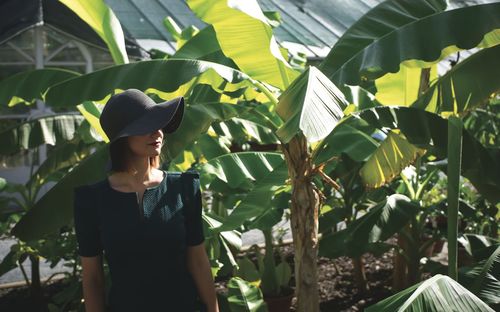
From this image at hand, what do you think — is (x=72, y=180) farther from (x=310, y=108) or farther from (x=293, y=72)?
(x=310, y=108)

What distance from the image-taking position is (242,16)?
3.34 m

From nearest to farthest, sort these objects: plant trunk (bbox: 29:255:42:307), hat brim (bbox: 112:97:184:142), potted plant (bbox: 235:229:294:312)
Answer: hat brim (bbox: 112:97:184:142) → potted plant (bbox: 235:229:294:312) → plant trunk (bbox: 29:255:42:307)

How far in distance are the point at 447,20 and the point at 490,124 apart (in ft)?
10.8

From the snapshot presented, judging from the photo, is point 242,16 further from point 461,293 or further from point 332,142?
point 461,293

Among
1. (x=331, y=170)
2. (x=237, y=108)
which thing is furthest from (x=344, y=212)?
(x=237, y=108)

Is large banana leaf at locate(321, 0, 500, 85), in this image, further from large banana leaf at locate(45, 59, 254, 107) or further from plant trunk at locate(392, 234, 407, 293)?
plant trunk at locate(392, 234, 407, 293)

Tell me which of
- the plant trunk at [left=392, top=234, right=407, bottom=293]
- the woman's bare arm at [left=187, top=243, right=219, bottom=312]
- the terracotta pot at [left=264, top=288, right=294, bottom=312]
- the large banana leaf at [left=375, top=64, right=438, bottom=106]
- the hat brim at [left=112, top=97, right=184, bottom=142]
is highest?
the large banana leaf at [left=375, top=64, right=438, bottom=106]

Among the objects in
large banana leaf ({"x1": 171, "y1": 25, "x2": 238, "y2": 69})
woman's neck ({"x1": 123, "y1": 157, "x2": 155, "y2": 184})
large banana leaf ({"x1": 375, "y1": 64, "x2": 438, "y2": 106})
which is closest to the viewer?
woman's neck ({"x1": 123, "y1": 157, "x2": 155, "y2": 184})

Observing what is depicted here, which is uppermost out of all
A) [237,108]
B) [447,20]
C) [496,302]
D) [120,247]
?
[447,20]

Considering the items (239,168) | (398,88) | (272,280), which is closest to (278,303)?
(272,280)

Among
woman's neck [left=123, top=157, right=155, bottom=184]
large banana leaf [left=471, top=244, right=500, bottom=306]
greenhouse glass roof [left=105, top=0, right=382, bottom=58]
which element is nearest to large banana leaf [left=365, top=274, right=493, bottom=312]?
large banana leaf [left=471, top=244, right=500, bottom=306]

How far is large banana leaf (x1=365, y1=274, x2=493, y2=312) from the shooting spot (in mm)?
2411

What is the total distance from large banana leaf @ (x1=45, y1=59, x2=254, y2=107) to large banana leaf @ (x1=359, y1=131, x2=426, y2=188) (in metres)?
1.02

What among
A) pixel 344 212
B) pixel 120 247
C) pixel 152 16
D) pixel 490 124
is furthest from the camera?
pixel 152 16
